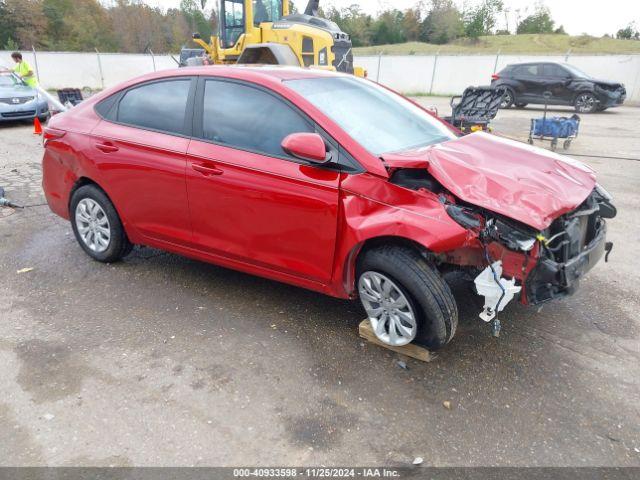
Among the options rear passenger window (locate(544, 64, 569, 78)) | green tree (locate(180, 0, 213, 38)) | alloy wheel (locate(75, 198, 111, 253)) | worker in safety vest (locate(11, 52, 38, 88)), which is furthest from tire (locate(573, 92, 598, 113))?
green tree (locate(180, 0, 213, 38))

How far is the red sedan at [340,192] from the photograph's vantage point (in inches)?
114

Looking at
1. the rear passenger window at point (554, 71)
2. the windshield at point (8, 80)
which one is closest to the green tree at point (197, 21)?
the rear passenger window at point (554, 71)

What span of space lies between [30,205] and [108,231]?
2.72 m

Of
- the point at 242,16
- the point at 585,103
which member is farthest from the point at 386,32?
the point at 242,16

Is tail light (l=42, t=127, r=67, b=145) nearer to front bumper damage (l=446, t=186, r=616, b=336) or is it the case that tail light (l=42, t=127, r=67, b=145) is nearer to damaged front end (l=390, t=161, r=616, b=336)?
damaged front end (l=390, t=161, r=616, b=336)

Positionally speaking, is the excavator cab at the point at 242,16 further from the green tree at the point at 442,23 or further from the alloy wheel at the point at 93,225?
the green tree at the point at 442,23

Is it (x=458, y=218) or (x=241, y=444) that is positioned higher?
(x=458, y=218)

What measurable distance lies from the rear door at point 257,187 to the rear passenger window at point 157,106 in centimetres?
19

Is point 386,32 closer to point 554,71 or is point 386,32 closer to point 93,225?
point 554,71

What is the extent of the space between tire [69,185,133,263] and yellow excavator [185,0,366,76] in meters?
7.86

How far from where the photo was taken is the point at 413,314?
121 inches

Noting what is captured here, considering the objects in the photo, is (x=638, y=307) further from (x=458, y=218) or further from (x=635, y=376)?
(x=458, y=218)

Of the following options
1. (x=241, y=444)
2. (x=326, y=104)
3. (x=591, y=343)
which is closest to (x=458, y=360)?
(x=591, y=343)

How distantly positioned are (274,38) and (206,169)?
31.7ft
